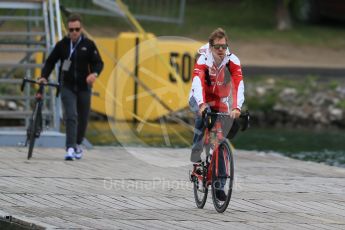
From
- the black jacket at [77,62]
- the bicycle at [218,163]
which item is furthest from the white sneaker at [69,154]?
the bicycle at [218,163]

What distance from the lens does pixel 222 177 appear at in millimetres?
11109

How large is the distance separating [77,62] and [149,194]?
3413 mm

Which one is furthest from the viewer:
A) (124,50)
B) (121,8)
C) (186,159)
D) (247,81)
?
(247,81)

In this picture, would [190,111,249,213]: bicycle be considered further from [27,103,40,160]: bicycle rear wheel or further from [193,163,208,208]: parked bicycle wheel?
[27,103,40,160]: bicycle rear wheel

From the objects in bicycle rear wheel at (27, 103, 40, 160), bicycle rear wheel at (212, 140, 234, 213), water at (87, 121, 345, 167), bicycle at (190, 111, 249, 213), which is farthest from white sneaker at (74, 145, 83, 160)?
bicycle rear wheel at (212, 140, 234, 213)

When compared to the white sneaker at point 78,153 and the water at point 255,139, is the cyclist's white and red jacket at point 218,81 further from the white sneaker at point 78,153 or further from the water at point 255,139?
the water at point 255,139

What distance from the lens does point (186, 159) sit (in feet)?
53.2

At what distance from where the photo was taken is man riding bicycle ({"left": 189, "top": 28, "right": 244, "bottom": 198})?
36.8 feet

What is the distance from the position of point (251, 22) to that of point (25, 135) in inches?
693

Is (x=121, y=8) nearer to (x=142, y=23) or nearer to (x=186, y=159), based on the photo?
(x=186, y=159)

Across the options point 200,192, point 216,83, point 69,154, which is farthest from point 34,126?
point 216,83

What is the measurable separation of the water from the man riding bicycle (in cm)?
712

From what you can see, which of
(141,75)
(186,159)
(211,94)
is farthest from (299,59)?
(211,94)

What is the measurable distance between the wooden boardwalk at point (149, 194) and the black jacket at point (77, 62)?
1.06 m
